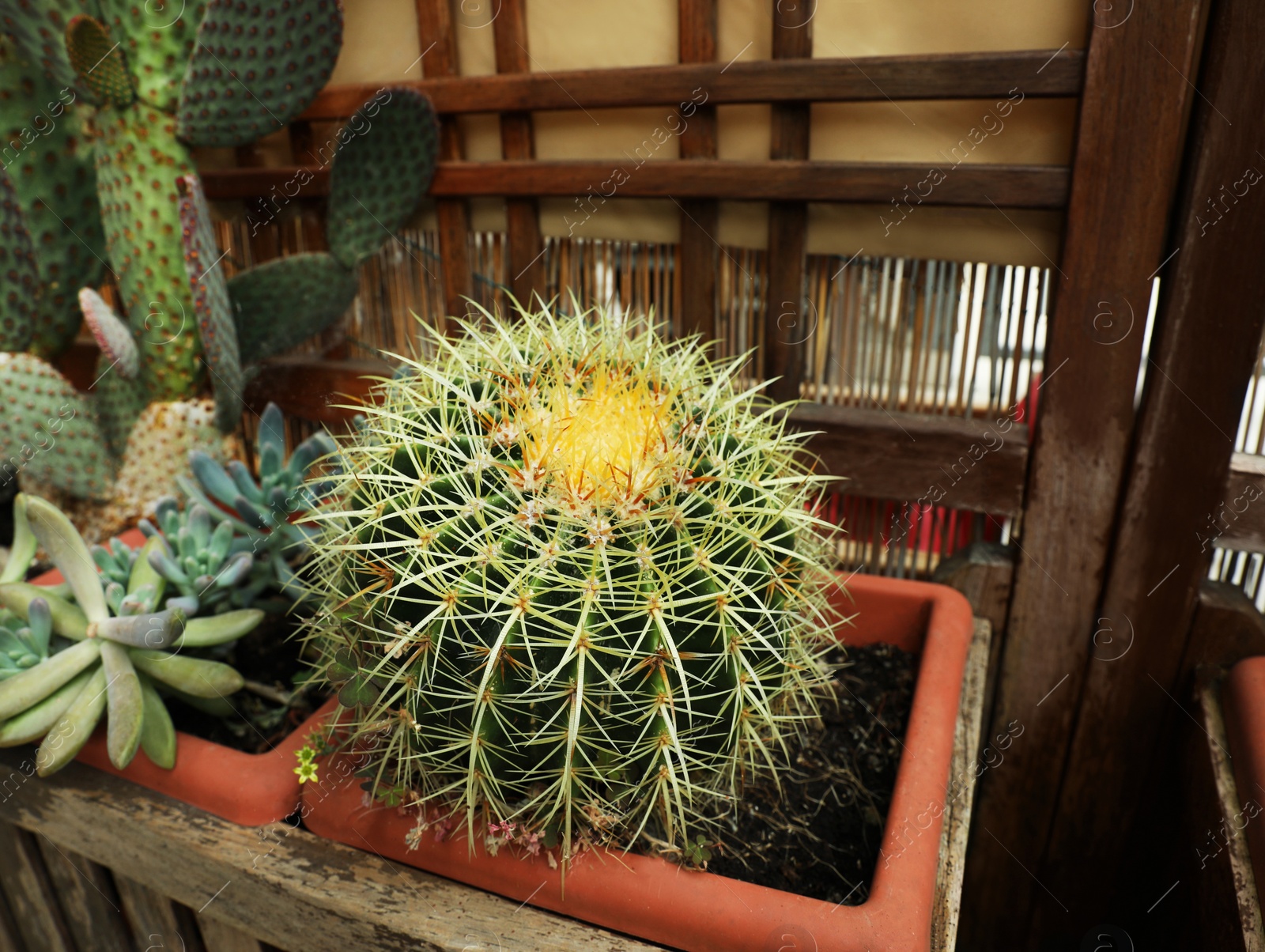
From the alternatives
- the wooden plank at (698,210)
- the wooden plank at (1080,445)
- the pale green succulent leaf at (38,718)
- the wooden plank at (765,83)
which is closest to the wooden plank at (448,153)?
the wooden plank at (765,83)

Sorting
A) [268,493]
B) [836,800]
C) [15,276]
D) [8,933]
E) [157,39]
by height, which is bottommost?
[8,933]

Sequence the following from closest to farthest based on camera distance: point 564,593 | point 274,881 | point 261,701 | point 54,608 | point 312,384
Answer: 1. point 564,593
2. point 274,881
3. point 54,608
4. point 261,701
5. point 312,384

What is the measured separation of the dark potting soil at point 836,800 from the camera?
0.70 metres

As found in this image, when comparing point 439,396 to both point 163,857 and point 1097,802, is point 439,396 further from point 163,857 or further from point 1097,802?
point 1097,802

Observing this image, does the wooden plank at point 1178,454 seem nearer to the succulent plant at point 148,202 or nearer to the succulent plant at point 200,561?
the succulent plant at point 148,202

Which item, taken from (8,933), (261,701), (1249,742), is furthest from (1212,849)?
(8,933)

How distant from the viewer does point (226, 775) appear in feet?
2.43

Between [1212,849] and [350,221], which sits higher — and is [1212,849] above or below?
below

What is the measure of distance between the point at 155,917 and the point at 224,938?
10 cm

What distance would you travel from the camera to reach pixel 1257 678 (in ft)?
2.81

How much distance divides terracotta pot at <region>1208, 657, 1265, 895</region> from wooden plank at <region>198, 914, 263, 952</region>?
86cm

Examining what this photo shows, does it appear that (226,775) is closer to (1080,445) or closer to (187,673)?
(187,673)

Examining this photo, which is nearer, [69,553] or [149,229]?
[69,553]

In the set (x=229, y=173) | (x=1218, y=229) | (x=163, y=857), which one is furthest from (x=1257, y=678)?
(x=229, y=173)
